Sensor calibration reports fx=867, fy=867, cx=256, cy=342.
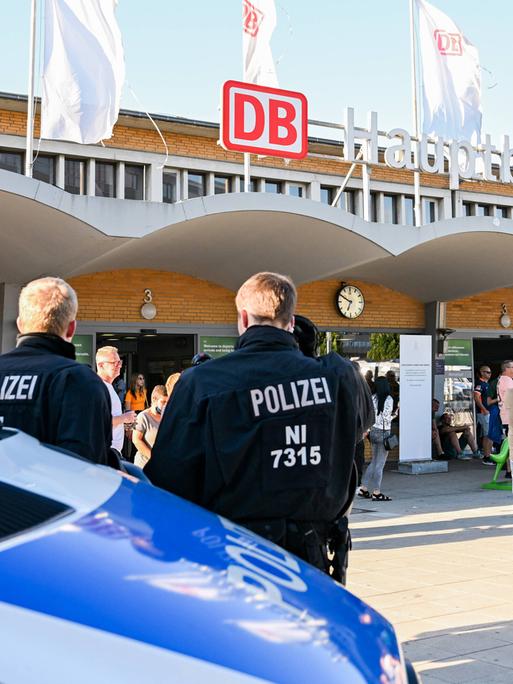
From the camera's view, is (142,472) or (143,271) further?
(143,271)

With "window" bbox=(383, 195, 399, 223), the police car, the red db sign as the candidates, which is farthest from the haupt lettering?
the police car

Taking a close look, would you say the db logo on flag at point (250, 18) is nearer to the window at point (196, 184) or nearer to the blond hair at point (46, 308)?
the window at point (196, 184)

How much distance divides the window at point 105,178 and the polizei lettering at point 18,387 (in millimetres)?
16108

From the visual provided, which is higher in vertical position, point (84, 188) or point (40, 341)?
point (84, 188)

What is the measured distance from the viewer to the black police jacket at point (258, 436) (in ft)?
10.00

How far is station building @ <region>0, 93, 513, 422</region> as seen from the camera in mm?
12539

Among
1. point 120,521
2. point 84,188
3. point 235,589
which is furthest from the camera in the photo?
point 84,188

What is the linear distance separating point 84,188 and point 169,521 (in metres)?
17.2

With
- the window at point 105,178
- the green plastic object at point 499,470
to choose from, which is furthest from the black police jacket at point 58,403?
the window at point 105,178

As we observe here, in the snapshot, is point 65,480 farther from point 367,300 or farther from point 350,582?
point 367,300

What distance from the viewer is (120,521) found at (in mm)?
1958

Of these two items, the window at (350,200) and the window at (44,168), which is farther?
the window at (350,200)

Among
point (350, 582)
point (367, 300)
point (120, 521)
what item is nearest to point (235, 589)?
point (120, 521)

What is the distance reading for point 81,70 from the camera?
14133 millimetres
